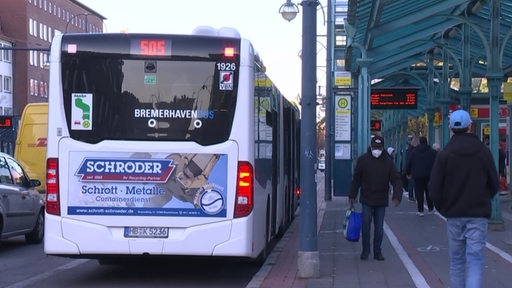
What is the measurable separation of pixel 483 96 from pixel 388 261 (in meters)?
16.9

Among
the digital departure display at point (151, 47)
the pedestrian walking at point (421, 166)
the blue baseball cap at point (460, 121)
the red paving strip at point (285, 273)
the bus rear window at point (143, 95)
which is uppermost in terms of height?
the digital departure display at point (151, 47)

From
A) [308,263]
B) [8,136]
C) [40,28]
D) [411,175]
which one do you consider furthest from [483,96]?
[40,28]

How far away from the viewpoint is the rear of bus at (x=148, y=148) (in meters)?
9.73

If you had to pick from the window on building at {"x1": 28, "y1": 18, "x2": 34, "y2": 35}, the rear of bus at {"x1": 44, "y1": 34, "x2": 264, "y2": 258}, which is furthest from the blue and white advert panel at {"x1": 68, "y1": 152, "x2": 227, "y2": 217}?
the window on building at {"x1": 28, "y1": 18, "x2": 34, "y2": 35}

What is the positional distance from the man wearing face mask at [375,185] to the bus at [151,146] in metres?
2.42

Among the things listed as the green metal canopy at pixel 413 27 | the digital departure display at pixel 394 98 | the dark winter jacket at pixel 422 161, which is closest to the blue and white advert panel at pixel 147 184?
the green metal canopy at pixel 413 27

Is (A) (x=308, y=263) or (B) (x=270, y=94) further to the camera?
(B) (x=270, y=94)

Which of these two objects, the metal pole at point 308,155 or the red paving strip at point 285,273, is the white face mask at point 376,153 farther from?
the red paving strip at point 285,273

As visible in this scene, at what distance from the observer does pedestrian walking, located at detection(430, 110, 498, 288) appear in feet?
24.6

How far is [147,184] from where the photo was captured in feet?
32.0

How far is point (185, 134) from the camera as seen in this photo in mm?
9859

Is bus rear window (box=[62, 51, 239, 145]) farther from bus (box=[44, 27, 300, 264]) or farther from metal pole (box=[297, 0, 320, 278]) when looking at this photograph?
metal pole (box=[297, 0, 320, 278])

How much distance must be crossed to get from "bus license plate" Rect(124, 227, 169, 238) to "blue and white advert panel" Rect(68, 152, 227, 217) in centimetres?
18

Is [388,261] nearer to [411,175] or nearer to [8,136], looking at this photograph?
[411,175]
